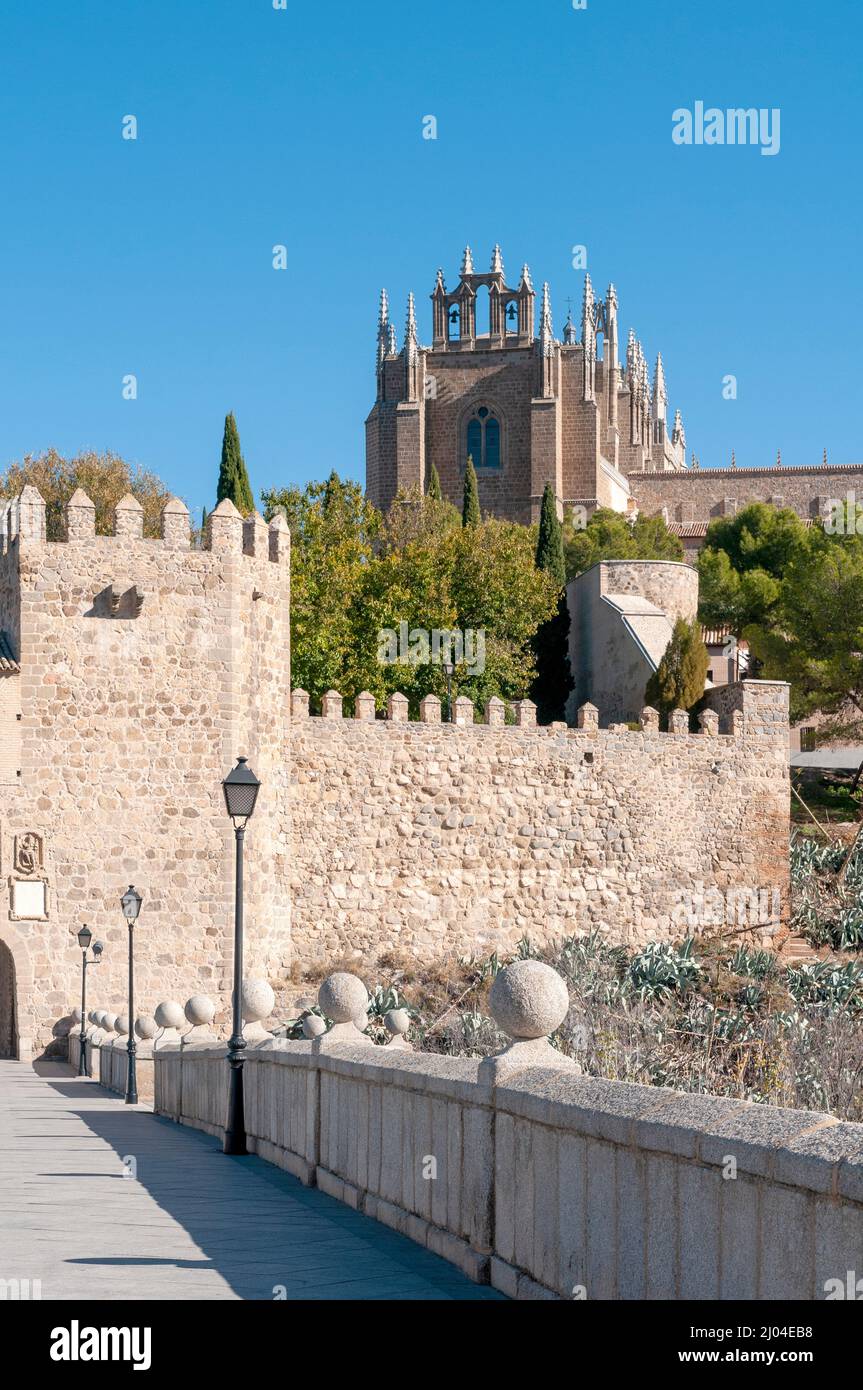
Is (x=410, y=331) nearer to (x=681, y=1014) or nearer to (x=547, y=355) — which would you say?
(x=547, y=355)

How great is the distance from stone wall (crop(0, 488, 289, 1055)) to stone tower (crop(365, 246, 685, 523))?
127 ft

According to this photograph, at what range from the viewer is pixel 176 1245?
6172 millimetres

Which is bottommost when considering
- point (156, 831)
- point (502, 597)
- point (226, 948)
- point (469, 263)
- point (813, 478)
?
point (226, 948)

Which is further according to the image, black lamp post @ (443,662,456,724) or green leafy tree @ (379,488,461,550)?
green leafy tree @ (379,488,461,550)

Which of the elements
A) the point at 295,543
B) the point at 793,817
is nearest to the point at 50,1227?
the point at 793,817

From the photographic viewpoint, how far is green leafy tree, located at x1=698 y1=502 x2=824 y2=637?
1762 inches

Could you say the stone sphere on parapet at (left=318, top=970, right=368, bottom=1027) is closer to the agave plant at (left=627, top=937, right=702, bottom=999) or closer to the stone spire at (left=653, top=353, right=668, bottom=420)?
the agave plant at (left=627, top=937, right=702, bottom=999)

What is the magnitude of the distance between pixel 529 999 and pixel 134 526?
651 inches

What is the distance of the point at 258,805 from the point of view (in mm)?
22391

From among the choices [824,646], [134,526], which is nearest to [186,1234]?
[134,526]

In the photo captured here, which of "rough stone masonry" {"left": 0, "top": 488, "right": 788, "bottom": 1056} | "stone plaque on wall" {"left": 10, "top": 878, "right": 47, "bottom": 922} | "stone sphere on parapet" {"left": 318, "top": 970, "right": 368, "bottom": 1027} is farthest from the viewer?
"rough stone masonry" {"left": 0, "top": 488, "right": 788, "bottom": 1056}

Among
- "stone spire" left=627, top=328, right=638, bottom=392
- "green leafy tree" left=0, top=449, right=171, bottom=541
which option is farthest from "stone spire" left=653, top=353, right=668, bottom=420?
"green leafy tree" left=0, top=449, right=171, bottom=541

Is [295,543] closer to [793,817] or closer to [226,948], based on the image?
[793,817]

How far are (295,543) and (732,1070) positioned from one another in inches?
682
